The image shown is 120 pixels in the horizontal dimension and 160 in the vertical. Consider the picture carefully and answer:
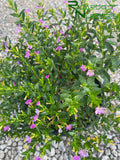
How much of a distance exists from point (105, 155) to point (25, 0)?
3.51 meters

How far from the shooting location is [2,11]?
3396 millimetres

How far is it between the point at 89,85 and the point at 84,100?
38 centimetres

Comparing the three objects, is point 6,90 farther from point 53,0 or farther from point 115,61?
point 53,0

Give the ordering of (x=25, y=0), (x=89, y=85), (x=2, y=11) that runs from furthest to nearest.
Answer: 1. (x=25, y=0)
2. (x=2, y=11)
3. (x=89, y=85)

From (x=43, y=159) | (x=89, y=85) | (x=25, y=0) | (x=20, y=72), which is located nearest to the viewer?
(x=89, y=85)

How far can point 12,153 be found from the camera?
1743 mm

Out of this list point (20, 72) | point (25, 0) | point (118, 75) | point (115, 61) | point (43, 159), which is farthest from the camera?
point (25, 0)

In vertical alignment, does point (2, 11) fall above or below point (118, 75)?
above

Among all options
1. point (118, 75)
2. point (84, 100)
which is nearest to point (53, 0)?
point (118, 75)

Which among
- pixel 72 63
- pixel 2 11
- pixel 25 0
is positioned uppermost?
pixel 25 0

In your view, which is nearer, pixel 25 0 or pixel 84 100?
pixel 84 100

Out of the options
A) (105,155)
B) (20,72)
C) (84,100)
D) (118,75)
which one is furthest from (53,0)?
(105,155)

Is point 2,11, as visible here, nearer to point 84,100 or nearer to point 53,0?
point 53,0

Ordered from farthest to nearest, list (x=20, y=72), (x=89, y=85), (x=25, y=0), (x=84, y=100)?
(x=25, y=0)
(x=20, y=72)
(x=84, y=100)
(x=89, y=85)
